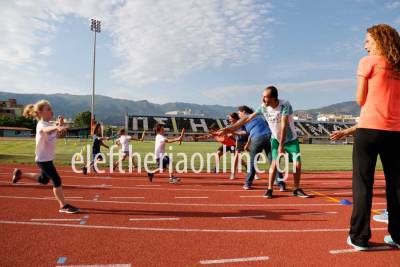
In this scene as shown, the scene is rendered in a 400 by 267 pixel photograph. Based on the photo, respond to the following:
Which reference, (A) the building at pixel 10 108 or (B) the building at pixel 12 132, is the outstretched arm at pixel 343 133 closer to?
(B) the building at pixel 12 132

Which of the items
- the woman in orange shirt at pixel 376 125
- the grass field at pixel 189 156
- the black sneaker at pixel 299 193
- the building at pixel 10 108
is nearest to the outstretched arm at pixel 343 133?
the woman in orange shirt at pixel 376 125

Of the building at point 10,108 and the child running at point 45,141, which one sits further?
the building at point 10,108

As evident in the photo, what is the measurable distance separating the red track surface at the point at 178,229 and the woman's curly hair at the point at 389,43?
2.00 meters

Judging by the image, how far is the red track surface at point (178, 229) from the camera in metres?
3.46

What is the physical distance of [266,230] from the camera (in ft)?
14.8

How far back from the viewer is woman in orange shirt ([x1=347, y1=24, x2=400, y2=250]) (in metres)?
3.45

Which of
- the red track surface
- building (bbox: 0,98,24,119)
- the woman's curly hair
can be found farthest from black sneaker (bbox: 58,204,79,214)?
building (bbox: 0,98,24,119)

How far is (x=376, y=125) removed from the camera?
3.48m

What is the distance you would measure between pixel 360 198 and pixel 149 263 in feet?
7.41

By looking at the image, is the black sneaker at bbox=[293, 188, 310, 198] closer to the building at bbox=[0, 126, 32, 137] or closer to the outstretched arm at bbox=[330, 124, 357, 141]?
the outstretched arm at bbox=[330, 124, 357, 141]

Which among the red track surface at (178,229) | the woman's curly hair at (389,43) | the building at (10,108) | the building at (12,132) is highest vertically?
the building at (10,108)

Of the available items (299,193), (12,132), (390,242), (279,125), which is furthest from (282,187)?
(12,132)

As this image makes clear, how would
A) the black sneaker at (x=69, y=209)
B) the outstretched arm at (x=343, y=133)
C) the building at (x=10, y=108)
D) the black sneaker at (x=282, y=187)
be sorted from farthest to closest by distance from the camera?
1. the building at (x=10, y=108)
2. the black sneaker at (x=282, y=187)
3. the black sneaker at (x=69, y=209)
4. the outstretched arm at (x=343, y=133)

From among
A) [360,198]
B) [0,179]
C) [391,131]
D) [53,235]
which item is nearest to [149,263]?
[53,235]
